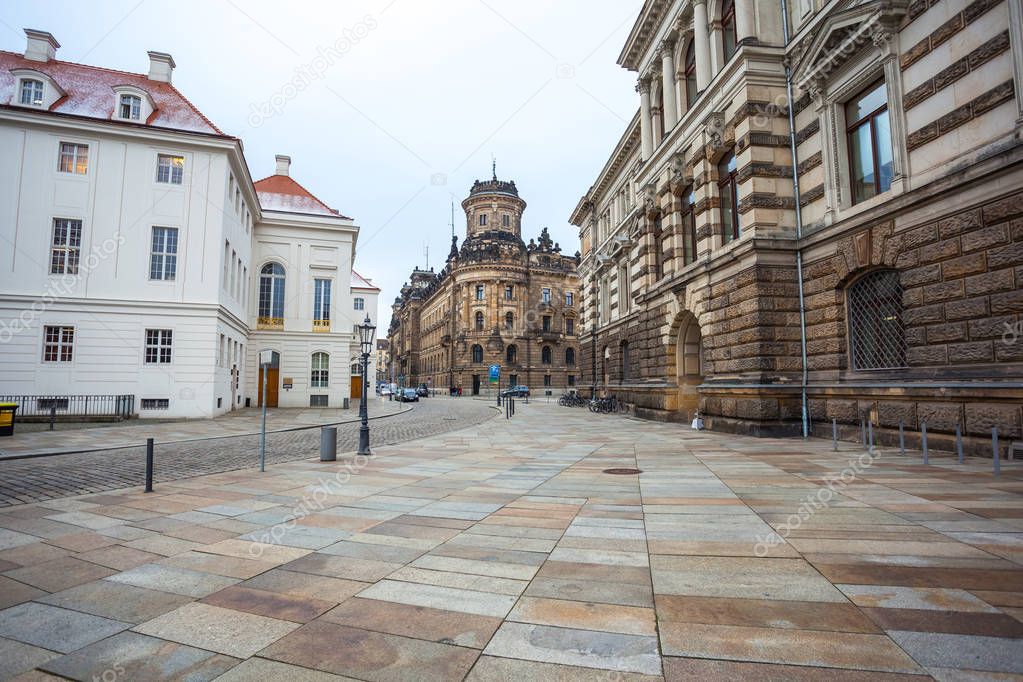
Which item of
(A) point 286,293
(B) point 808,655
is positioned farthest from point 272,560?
(A) point 286,293

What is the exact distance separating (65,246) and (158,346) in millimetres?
5638

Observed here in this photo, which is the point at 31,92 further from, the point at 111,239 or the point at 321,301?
the point at 321,301

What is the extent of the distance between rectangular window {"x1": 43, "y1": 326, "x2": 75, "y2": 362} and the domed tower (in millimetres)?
63286

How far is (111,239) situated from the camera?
2355 cm

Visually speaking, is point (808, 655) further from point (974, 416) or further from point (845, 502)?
point (974, 416)

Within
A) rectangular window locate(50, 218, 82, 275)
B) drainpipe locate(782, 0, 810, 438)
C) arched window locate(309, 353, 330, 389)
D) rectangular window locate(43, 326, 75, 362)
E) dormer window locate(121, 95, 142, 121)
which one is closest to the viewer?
drainpipe locate(782, 0, 810, 438)

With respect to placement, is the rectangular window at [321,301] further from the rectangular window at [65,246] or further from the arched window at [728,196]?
the arched window at [728,196]

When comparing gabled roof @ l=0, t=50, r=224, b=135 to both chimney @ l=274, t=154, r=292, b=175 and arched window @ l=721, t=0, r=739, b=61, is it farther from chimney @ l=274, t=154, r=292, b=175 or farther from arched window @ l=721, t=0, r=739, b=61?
arched window @ l=721, t=0, r=739, b=61

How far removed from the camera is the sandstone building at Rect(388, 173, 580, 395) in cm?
7738

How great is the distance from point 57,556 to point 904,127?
16.1 m

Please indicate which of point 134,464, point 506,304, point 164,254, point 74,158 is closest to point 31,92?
point 74,158

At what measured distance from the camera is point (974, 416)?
32.5ft

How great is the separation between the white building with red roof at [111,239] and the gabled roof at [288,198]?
956 cm

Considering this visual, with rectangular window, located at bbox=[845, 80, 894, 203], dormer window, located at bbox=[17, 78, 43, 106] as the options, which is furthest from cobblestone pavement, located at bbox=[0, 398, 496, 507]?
dormer window, located at bbox=[17, 78, 43, 106]
